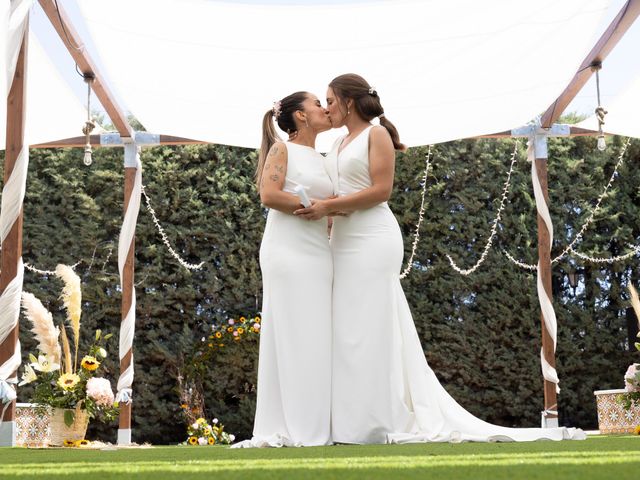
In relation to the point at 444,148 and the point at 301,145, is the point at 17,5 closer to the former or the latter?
the point at 301,145

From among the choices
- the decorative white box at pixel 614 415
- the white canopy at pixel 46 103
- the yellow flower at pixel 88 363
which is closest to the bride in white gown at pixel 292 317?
the yellow flower at pixel 88 363

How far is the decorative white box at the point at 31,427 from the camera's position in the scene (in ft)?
17.2

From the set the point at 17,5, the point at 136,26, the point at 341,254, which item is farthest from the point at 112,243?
the point at 341,254

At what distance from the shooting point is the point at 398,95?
599cm

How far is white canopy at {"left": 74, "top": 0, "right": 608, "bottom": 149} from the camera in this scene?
529 centimetres

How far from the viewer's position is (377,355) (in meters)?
3.63

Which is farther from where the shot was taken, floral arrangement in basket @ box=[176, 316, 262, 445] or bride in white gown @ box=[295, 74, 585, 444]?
floral arrangement in basket @ box=[176, 316, 262, 445]

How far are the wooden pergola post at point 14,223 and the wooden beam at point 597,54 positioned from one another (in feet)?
10.7

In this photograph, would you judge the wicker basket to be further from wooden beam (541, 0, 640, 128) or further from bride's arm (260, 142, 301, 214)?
wooden beam (541, 0, 640, 128)

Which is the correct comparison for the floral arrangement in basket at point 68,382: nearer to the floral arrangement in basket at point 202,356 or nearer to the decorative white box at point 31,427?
the decorative white box at point 31,427

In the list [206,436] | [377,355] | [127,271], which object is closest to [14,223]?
[377,355]

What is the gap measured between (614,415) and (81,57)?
4.60 m

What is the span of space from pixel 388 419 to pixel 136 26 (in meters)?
3.12

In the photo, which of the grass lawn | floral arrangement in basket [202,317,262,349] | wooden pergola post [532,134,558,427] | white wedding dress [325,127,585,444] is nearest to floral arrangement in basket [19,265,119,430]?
white wedding dress [325,127,585,444]
